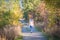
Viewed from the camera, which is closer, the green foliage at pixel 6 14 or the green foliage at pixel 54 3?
the green foliage at pixel 54 3

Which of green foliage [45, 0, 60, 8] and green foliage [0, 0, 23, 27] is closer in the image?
green foliage [45, 0, 60, 8]

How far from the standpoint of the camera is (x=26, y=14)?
39250 mm

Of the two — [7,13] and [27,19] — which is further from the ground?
[7,13]

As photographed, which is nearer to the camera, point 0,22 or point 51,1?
point 51,1

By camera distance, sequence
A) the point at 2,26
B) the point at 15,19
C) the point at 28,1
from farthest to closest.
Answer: the point at 28,1 < the point at 15,19 < the point at 2,26

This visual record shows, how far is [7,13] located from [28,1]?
63.5 feet

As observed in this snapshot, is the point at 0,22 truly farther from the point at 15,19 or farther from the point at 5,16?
the point at 15,19

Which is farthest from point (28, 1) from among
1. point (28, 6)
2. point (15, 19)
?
point (15, 19)

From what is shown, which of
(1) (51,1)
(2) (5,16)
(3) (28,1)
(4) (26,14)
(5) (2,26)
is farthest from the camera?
(4) (26,14)

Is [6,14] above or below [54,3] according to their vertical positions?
below

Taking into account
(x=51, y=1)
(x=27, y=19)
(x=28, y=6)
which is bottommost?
(x=27, y=19)

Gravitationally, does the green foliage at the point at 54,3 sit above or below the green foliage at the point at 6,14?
above

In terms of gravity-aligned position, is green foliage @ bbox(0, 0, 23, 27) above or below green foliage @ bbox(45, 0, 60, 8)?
below

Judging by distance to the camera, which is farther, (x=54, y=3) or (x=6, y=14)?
(x=6, y=14)
